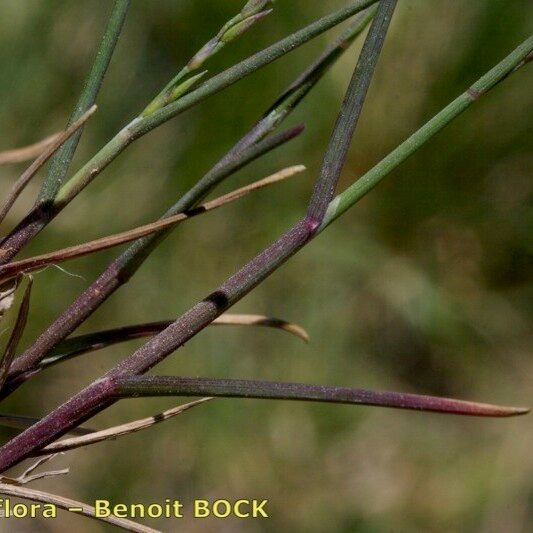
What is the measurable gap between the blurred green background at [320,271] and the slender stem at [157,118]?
0.58 meters

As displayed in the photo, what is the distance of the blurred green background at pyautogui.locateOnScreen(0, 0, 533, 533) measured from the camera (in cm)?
80

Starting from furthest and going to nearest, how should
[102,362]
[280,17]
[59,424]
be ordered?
[102,362], [280,17], [59,424]

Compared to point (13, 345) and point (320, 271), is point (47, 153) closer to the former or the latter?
point (13, 345)

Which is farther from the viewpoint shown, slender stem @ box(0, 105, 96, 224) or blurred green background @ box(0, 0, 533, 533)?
blurred green background @ box(0, 0, 533, 533)

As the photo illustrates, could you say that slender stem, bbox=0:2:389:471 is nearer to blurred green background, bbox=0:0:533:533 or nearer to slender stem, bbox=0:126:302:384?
slender stem, bbox=0:126:302:384

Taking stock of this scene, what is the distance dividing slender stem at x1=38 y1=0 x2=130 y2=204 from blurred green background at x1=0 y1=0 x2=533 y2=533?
557 mm

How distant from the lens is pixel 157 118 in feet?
0.65

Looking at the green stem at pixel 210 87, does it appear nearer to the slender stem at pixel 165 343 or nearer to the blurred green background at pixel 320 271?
the slender stem at pixel 165 343

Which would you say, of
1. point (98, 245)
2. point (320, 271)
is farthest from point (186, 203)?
point (320, 271)

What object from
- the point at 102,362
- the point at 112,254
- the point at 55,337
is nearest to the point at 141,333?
the point at 55,337

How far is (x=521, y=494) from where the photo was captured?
0.94 meters

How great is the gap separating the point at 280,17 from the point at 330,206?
617 millimetres

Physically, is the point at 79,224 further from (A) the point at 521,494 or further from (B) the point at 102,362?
(A) the point at 521,494

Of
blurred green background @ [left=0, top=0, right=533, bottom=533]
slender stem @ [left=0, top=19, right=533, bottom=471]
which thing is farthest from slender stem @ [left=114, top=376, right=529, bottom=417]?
blurred green background @ [left=0, top=0, right=533, bottom=533]
